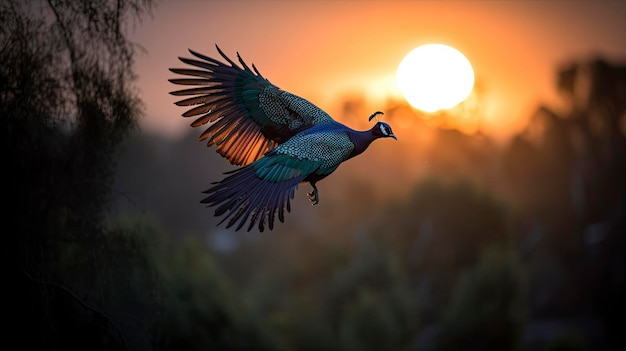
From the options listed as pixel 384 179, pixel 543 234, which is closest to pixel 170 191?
pixel 384 179

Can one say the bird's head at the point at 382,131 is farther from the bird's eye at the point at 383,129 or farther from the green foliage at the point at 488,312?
the green foliage at the point at 488,312

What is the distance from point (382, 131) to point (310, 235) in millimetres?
55204

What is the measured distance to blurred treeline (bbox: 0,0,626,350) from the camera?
13039mm

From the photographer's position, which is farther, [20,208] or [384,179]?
[384,179]

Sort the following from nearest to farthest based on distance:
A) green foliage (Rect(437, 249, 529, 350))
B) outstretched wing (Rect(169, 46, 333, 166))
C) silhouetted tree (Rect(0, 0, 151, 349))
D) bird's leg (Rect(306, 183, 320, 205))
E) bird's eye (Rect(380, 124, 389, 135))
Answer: bird's eye (Rect(380, 124, 389, 135)), bird's leg (Rect(306, 183, 320, 205)), outstretched wing (Rect(169, 46, 333, 166)), silhouetted tree (Rect(0, 0, 151, 349)), green foliage (Rect(437, 249, 529, 350))

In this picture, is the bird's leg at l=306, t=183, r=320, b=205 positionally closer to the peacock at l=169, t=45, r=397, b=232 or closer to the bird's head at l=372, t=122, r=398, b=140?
the peacock at l=169, t=45, r=397, b=232

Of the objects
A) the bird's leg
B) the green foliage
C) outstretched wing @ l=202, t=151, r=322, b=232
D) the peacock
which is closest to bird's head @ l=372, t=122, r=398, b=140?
the peacock

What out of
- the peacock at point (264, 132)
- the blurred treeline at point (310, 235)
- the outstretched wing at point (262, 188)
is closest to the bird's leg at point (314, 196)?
the peacock at point (264, 132)

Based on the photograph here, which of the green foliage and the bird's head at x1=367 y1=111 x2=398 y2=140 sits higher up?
the bird's head at x1=367 y1=111 x2=398 y2=140

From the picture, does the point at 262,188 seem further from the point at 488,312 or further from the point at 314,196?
the point at 488,312

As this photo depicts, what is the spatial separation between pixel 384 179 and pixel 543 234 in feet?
A: 124

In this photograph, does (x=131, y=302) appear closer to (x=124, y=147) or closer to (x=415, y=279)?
(x=124, y=147)

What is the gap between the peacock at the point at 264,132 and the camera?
28.7 ft

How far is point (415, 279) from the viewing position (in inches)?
2114
